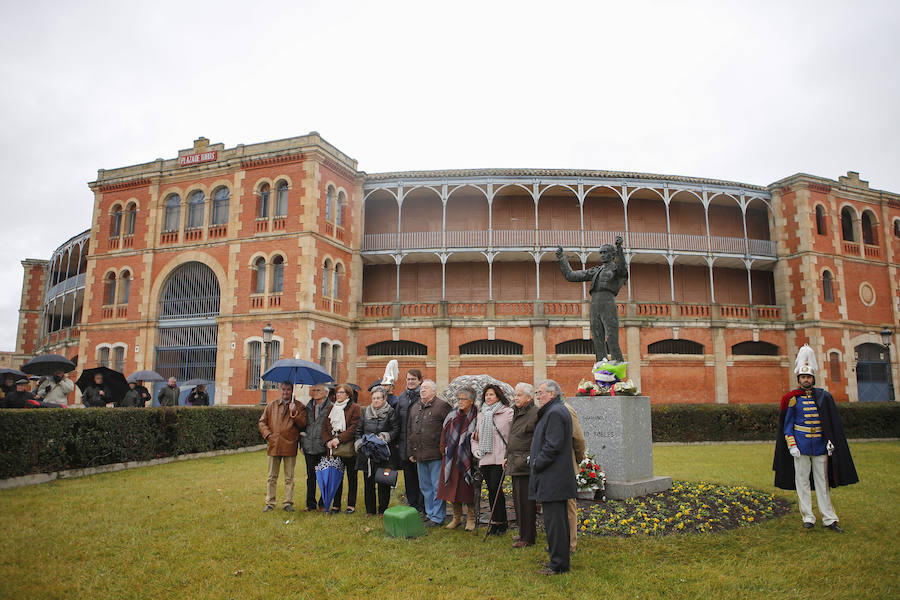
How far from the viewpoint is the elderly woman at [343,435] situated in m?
8.18

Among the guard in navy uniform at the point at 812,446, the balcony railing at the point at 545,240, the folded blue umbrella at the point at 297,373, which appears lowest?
the guard in navy uniform at the point at 812,446

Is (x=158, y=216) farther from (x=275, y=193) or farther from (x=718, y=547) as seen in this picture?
(x=718, y=547)

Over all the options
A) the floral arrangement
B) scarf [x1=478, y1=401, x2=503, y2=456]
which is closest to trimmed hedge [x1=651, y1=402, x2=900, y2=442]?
the floral arrangement

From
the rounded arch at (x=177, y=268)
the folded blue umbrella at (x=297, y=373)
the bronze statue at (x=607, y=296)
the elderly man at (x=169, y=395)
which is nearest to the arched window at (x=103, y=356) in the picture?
the rounded arch at (x=177, y=268)

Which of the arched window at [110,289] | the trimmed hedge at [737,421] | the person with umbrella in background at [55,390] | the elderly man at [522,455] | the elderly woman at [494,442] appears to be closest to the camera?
the elderly man at [522,455]

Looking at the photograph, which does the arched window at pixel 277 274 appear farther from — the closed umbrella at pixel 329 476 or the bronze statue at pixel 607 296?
the closed umbrella at pixel 329 476

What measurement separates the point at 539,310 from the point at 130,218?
727 inches

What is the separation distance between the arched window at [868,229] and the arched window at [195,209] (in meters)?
30.8

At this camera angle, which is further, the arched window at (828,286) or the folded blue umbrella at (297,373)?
the arched window at (828,286)

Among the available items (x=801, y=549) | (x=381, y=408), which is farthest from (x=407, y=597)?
(x=801, y=549)

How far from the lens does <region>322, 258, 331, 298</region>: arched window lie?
24.0m

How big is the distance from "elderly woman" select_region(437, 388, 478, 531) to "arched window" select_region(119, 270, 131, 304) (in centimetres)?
2333

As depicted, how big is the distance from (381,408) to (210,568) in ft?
9.57

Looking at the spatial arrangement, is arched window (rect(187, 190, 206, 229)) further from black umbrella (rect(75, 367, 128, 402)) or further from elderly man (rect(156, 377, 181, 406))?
elderly man (rect(156, 377, 181, 406))
